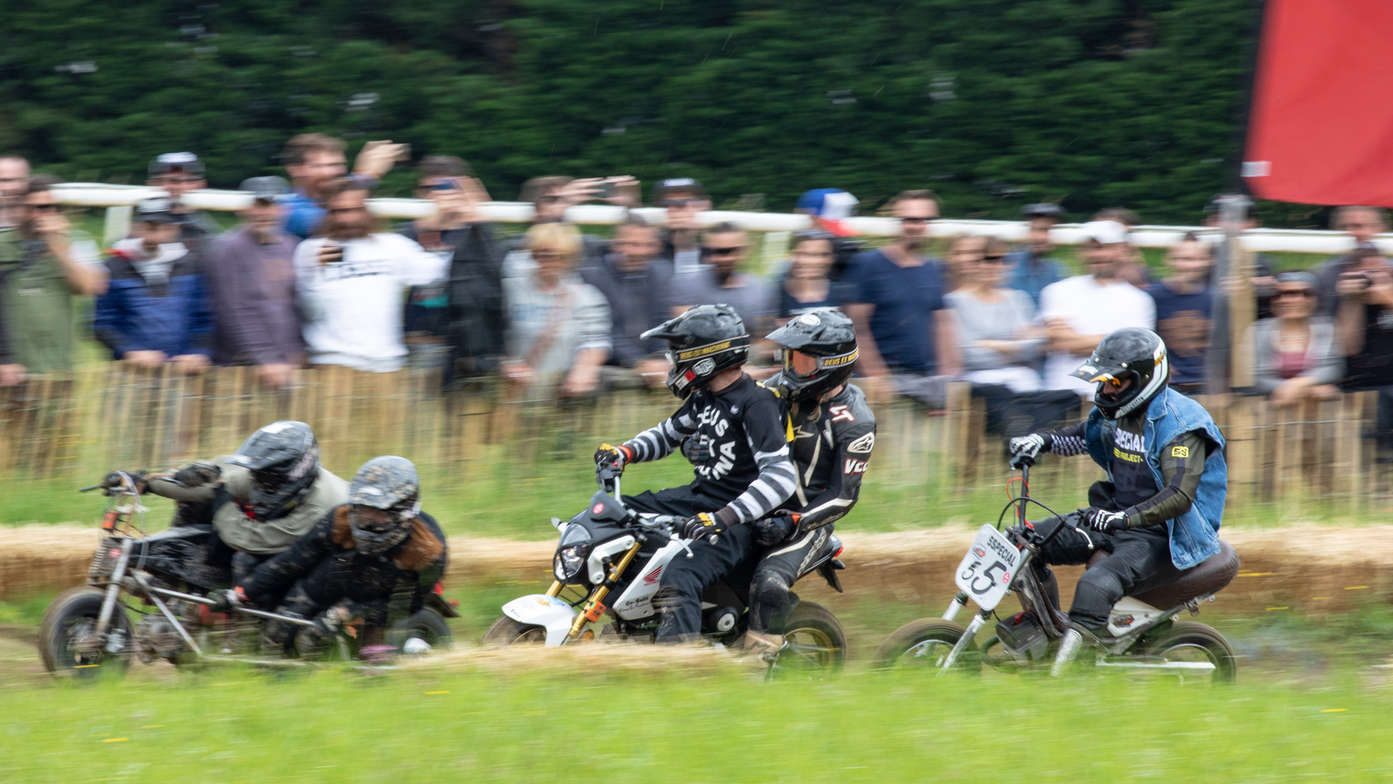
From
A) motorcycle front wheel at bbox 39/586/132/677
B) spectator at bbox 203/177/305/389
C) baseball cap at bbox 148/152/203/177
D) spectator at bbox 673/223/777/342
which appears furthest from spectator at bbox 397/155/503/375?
motorcycle front wheel at bbox 39/586/132/677

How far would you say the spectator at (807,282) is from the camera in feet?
34.3

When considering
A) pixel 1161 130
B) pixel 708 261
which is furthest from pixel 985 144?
pixel 708 261

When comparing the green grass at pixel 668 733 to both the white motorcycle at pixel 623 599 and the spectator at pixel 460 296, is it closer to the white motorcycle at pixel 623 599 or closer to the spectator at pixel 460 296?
the white motorcycle at pixel 623 599

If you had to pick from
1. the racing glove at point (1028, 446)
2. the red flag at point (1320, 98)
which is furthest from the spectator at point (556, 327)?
the red flag at point (1320, 98)

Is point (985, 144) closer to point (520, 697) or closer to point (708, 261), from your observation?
point (708, 261)

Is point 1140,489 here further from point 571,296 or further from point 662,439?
point 571,296

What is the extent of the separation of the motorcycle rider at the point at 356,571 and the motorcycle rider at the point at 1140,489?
9.97 feet

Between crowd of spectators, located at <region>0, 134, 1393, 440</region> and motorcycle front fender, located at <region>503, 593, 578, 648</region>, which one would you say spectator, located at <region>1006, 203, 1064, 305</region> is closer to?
crowd of spectators, located at <region>0, 134, 1393, 440</region>

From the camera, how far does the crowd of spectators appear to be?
33.3 ft

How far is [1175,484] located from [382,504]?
383 centimetres

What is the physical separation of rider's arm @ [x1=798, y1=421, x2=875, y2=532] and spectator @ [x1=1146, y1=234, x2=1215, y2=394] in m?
3.22

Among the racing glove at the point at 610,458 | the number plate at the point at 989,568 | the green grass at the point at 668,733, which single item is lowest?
the green grass at the point at 668,733

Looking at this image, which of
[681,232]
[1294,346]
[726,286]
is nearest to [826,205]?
[681,232]

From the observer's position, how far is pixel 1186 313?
35.7 ft
